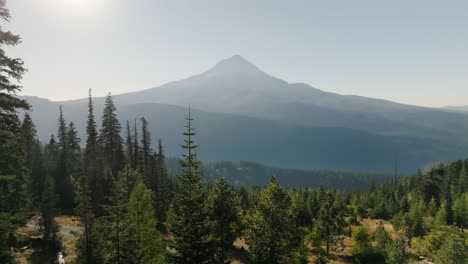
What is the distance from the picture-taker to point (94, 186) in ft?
172

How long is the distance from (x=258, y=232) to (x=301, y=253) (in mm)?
18401

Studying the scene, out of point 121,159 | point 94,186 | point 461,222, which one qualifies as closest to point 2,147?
point 94,186

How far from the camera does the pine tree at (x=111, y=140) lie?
6500 centimetres

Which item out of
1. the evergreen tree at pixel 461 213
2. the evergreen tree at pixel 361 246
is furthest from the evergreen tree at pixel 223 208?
the evergreen tree at pixel 461 213

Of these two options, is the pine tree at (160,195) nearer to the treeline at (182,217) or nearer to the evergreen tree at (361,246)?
the treeline at (182,217)

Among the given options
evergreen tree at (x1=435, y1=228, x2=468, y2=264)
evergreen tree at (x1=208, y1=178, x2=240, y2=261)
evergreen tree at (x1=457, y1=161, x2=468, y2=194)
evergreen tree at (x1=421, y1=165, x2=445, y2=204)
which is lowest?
evergreen tree at (x1=457, y1=161, x2=468, y2=194)

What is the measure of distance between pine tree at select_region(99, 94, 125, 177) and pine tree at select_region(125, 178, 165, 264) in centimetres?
3803

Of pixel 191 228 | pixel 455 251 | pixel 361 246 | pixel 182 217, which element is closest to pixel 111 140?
pixel 361 246

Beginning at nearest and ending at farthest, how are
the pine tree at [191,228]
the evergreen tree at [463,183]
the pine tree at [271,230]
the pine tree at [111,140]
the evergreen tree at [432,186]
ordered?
the pine tree at [191,228] < the pine tree at [271,230] < the pine tree at [111,140] < the evergreen tree at [432,186] < the evergreen tree at [463,183]

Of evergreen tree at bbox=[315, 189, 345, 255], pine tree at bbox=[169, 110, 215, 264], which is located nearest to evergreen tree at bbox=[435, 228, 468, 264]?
evergreen tree at bbox=[315, 189, 345, 255]

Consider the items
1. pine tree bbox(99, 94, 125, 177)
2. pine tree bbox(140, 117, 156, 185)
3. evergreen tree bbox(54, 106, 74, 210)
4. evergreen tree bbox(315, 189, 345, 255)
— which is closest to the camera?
evergreen tree bbox(315, 189, 345, 255)

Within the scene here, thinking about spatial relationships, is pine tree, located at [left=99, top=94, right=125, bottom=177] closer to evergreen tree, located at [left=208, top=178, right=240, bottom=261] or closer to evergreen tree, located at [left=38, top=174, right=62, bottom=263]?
evergreen tree, located at [left=38, top=174, right=62, bottom=263]

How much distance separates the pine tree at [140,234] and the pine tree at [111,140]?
3803 centimetres

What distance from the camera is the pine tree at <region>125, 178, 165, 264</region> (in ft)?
87.0
